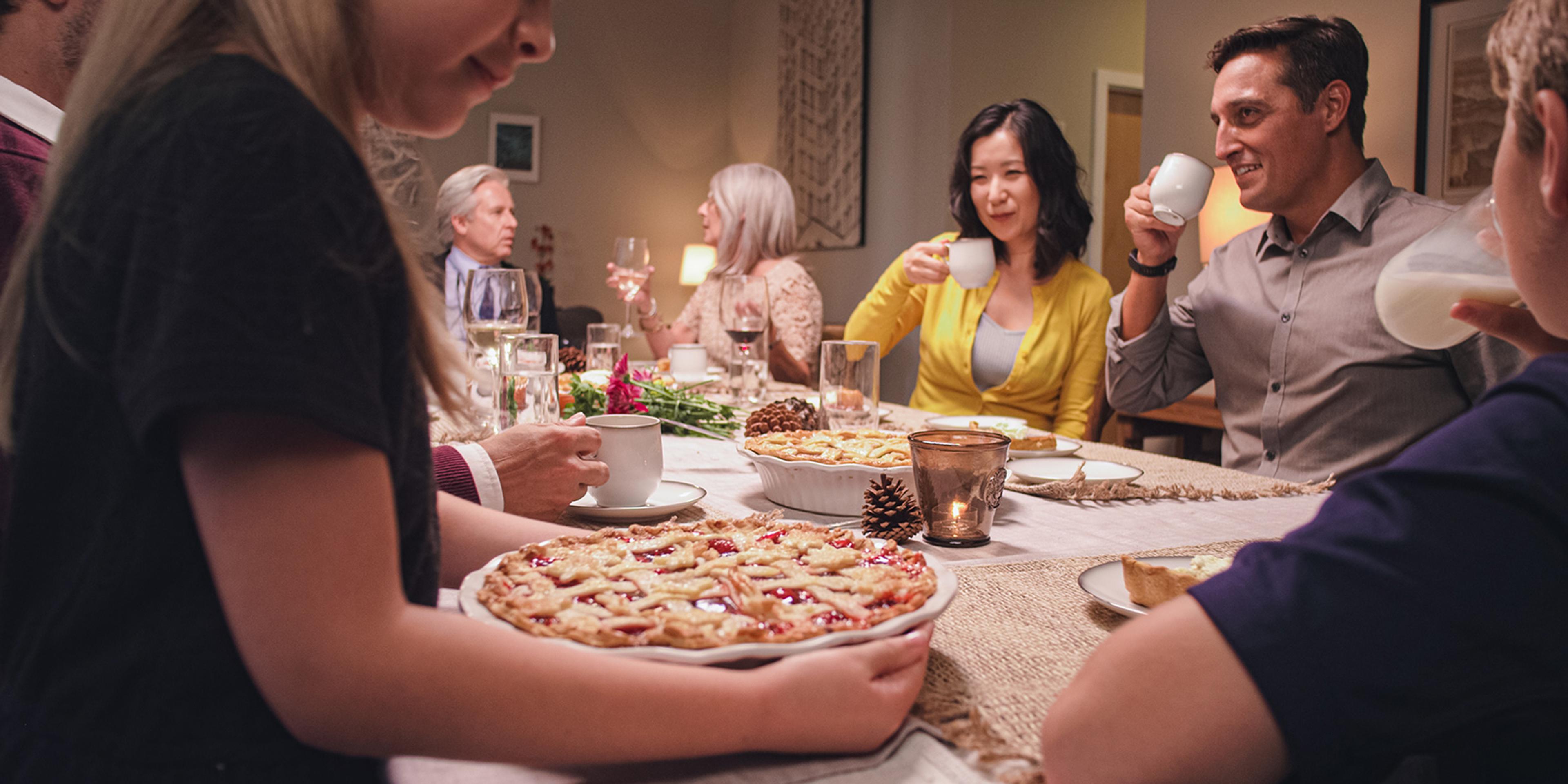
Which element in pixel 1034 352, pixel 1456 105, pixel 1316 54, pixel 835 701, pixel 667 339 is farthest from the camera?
A: pixel 667 339

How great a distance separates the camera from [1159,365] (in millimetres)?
2455

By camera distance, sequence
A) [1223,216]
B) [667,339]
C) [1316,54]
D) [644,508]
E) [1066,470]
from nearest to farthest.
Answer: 1. [644,508]
2. [1066,470]
3. [1316,54]
4. [1223,216]
5. [667,339]

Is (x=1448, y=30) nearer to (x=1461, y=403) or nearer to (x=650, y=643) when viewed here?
(x=1461, y=403)

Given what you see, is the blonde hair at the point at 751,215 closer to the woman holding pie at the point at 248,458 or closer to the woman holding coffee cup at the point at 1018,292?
the woman holding coffee cup at the point at 1018,292

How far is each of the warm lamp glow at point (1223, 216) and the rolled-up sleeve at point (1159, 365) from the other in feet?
5.43

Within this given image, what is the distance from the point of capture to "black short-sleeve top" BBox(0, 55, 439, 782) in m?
0.46

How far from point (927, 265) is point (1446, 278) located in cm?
215

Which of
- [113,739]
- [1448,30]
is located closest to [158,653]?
[113,739]

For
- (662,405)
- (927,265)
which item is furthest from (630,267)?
(662,405)

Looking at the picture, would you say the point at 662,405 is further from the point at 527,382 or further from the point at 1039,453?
the point at 1039,453

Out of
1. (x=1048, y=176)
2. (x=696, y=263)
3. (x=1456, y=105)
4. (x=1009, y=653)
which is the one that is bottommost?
(x=1009, y=653)

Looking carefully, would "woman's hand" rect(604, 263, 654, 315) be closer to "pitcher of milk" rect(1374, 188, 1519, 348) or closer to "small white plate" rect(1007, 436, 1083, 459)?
"small white plate" rect(1007, 436, 1083, 459)

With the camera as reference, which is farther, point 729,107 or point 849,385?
point 729,107

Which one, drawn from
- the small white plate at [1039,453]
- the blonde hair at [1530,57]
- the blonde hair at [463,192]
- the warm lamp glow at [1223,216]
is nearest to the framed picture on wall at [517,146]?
the blonde hair at [463,192]
